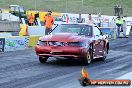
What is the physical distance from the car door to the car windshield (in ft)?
0.89

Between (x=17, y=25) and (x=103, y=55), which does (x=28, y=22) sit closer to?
(x=17, y=25)

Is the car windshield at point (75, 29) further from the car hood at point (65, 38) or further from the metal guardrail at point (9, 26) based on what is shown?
the metal guardrail at point (9, 26)

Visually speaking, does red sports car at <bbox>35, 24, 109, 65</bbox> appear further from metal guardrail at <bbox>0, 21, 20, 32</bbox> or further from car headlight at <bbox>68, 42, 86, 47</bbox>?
metal guardrail at <bbox>0, 21, 20, 32</bbox>

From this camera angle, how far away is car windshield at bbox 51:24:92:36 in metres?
15.3

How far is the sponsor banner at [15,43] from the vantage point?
20.0 m

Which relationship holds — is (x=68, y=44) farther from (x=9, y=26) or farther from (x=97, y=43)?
(x=9, y=26)

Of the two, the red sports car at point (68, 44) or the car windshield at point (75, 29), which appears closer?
the red sports car at point (68, 44)

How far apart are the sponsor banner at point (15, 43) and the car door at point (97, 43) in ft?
17.2

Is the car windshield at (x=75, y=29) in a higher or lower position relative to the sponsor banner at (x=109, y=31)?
higher

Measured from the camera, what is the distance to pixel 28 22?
139 ft

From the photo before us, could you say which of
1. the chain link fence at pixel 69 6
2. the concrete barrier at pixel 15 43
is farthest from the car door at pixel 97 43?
the chain link fence at pixel 69 6

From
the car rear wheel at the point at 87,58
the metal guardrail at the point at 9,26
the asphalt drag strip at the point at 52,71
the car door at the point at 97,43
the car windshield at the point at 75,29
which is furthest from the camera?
the metal guardrail at the point at 9,26

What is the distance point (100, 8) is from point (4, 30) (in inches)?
1251

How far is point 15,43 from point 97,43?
5.85 m
